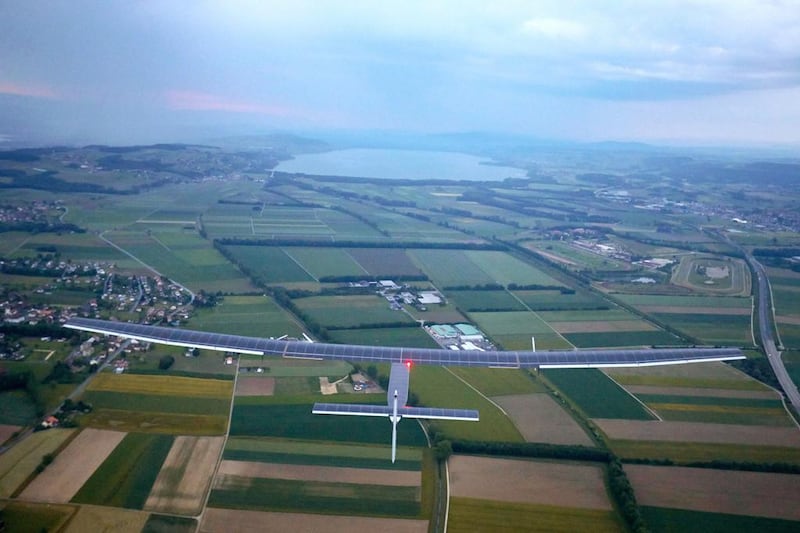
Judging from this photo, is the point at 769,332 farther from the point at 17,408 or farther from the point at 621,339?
the point at 17,408

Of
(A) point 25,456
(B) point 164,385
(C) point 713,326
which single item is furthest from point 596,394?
(A) point 25,456

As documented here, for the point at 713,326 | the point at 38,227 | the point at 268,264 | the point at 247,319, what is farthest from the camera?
the point at 38,227

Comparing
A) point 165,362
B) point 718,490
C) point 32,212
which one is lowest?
point 718,490

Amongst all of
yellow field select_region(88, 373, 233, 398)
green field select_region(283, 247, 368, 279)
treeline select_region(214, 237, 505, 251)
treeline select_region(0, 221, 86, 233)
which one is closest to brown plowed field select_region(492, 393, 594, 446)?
yellow field select_region(88, 373, 233, 398)

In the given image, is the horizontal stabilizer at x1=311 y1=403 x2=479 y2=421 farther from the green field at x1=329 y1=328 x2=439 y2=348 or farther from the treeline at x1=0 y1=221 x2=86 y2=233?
the treeline at x1=0 y1=221 x2=86 y2=233

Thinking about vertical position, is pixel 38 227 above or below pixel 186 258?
above
